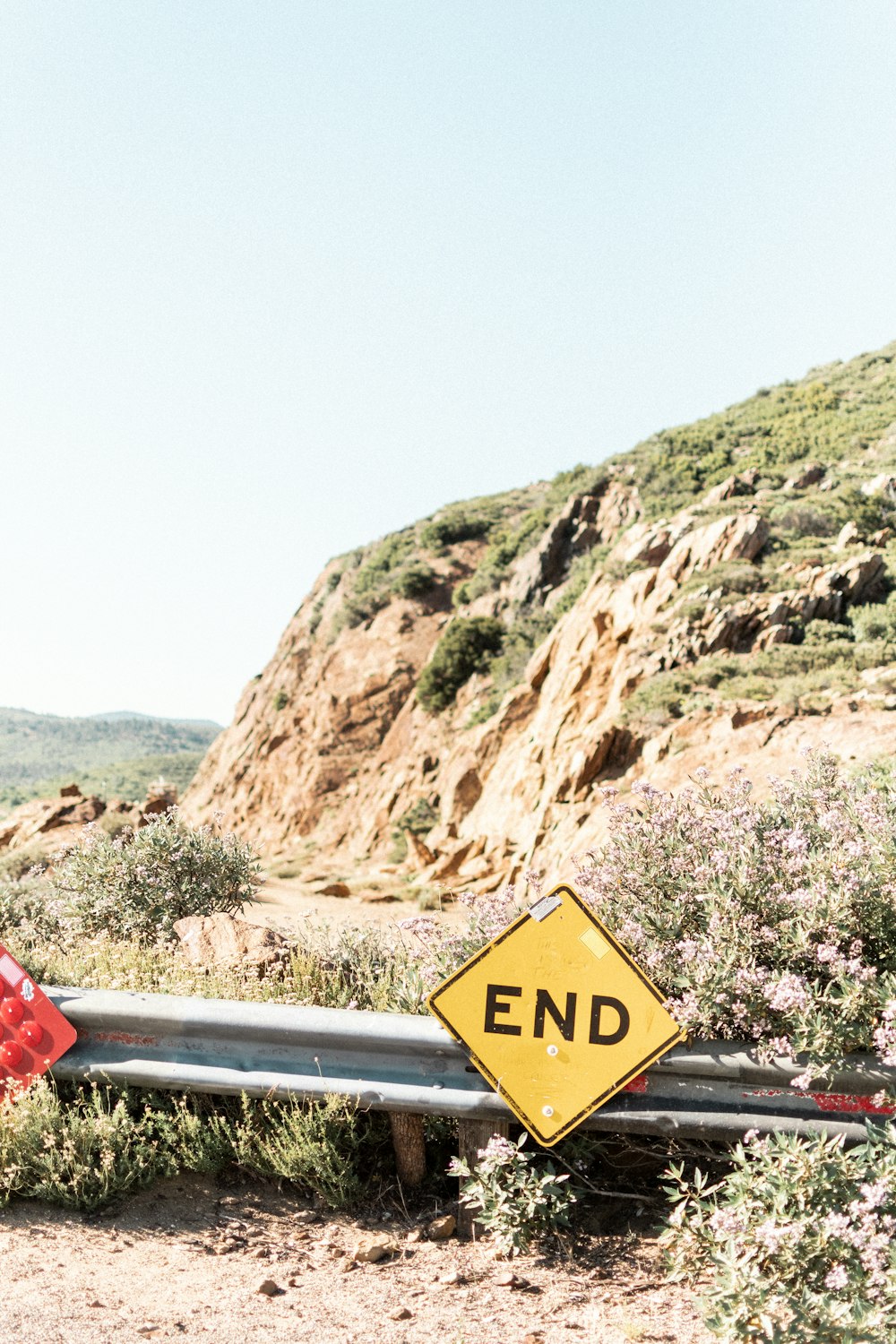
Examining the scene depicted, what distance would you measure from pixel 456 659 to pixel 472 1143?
86.4ft

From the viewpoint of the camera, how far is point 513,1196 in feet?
12.2

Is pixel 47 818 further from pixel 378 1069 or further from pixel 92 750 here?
pixel 92 750

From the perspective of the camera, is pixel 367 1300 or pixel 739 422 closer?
pixel 367 1300

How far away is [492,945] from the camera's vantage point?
3.96 meters

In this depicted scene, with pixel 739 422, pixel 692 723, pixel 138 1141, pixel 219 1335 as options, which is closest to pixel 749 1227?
pixel 219 1335

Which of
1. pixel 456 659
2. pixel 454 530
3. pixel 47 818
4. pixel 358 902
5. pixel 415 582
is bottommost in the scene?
pixel 358 902

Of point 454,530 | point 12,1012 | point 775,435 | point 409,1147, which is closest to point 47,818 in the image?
point 12,1012

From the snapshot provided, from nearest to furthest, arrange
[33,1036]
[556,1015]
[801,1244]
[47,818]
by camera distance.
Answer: [801,1244]
[556,1015]
[33,1036]
[47,818]

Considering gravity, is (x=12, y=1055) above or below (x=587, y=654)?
below

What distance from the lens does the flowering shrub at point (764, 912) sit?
356 cm

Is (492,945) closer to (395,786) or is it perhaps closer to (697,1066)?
(697,1066)

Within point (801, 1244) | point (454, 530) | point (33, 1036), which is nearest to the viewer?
point (801, 1244)

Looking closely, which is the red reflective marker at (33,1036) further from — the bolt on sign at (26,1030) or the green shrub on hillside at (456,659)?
the green shrub on hillside at (456,659)

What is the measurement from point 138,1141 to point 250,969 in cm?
108
